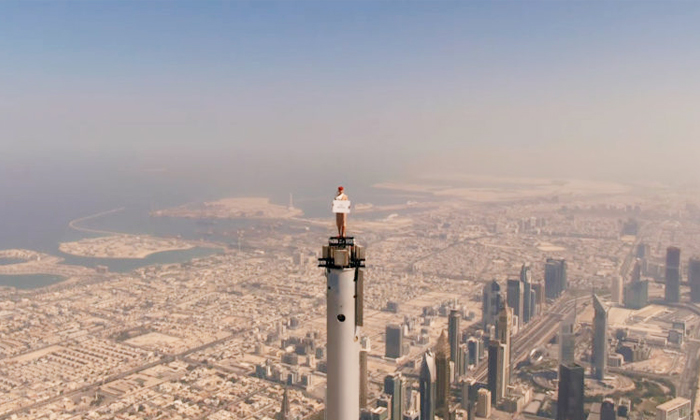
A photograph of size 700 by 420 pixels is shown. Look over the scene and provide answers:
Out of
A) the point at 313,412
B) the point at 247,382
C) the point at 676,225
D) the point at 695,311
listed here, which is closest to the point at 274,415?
the point at 313,412

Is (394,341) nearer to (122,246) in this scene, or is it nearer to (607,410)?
(607,410)

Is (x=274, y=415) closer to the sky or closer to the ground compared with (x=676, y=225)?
closer to the ground

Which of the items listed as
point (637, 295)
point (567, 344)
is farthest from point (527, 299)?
point (567, 344)

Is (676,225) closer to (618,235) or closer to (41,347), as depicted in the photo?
(618,235)

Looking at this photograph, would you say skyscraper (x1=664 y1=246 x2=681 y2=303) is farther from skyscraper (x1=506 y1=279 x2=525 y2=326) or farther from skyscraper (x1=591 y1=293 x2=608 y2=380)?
skyscraper (x1=591 y1=293 x2=608 y2=380)

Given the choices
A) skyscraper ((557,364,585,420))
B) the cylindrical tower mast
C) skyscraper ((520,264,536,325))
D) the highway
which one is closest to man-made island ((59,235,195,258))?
skyscraper ((520,264,536,325))

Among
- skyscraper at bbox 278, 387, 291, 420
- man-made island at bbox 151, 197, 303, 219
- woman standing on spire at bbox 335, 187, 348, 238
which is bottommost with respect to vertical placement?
skyscraper at bbox 278, 387, 291, 420

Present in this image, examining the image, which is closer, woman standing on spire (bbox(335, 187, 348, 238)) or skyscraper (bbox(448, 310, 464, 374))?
woman standing on spire (bbox(335, 187, 348, 238))
